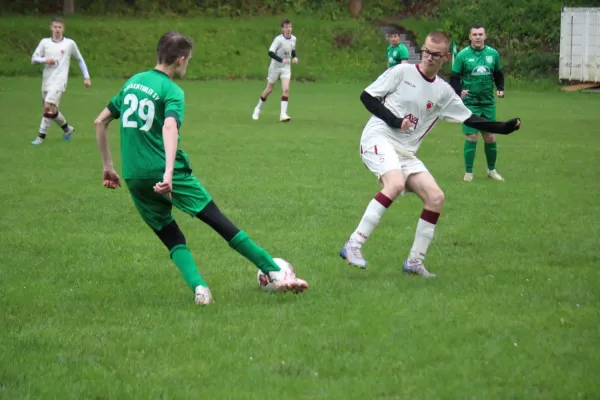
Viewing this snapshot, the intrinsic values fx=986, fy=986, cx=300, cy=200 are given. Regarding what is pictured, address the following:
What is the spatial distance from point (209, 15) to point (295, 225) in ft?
124

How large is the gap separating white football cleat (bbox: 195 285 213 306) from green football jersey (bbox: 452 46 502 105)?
7.82 metres

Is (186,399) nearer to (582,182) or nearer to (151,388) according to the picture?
(151,388)

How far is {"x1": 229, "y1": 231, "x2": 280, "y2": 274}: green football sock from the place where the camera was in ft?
22.1

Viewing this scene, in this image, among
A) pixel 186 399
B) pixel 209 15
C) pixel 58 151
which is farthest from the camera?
pixel 209 15

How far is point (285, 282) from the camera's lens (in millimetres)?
6801

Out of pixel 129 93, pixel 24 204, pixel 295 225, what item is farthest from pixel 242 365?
pixel 24 204

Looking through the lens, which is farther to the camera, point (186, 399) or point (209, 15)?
point (209, 15)

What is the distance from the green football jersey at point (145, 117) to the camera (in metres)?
6.36

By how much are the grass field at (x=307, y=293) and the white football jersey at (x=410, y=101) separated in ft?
3.56

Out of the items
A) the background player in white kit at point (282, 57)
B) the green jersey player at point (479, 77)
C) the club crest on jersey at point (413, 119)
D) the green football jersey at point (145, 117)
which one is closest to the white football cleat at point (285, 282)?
the green football jersey at point (145, 117)

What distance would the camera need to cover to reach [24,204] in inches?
441

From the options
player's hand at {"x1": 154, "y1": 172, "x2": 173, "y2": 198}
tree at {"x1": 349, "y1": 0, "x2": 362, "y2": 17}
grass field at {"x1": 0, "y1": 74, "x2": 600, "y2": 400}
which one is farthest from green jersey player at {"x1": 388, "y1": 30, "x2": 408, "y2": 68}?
tree at {"x1": 349, "y1": 0, "x2": 362, "y2": 17}

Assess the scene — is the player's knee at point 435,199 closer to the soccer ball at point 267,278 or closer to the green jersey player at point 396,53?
the soccer ball at point 267,278

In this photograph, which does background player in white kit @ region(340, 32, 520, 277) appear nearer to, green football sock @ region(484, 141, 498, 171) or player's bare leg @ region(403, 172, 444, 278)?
player's bare leg @ region(403, 172, 444, 278)
